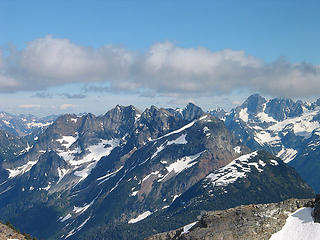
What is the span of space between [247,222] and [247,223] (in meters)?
0.45

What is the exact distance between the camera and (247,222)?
134875 mm

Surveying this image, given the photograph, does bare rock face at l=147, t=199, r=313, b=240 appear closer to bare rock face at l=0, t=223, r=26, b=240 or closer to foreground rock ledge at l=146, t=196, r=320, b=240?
foreground rock ledge at l=146, t=196, r=320, b=240

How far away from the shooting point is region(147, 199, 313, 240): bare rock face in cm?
13165

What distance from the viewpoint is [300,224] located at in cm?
13050

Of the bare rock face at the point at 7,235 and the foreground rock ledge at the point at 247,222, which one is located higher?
the foreground rock ledge at the point at 247,222

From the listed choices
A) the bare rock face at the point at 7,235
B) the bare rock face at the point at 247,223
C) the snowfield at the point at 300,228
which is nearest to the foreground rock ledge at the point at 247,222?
the bare rock face at the point at 247,223

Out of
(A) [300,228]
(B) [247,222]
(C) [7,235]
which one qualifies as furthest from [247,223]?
(C) [7,235]

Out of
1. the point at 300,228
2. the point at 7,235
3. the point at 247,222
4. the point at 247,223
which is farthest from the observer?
the point at 7,235

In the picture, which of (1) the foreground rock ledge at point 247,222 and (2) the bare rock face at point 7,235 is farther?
(2) the bare rock face at point 7,235

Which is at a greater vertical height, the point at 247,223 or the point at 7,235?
the point at 247,223

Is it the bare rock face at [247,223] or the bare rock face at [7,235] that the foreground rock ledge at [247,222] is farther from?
the bare rock face at [7,235]

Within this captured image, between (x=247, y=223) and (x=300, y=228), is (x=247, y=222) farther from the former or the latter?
(x=300, y=228)

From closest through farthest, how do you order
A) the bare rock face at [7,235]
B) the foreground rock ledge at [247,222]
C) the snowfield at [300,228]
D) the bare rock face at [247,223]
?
the snowfield at [300,228], the bare rock face at [247,223], the foreground rock ledge at [247,222], the bare rock face at [7,235]

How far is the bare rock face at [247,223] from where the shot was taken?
13165 centimetres
